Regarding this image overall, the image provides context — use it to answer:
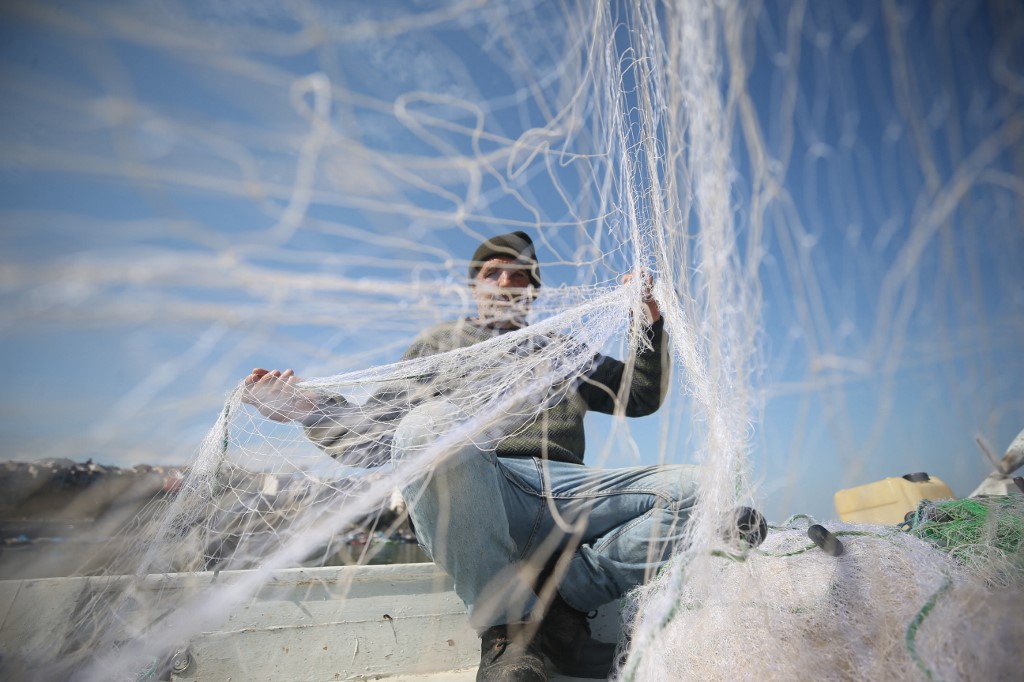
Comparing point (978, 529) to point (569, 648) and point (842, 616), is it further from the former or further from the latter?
point (569, 648)

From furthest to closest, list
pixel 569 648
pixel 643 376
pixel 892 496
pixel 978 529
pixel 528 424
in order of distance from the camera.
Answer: pixel 892 496
pixel 643 376
pixel 528 424
pixel 569 648
pixel 978 529

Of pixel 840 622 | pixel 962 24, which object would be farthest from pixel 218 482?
pixel 962 24

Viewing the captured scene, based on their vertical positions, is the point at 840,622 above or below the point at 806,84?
below

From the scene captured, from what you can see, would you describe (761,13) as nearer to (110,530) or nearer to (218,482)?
(218,482)

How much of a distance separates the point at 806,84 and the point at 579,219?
561 millimetres

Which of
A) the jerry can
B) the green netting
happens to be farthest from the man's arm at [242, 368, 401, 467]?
the jerry can

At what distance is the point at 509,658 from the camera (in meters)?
1.15

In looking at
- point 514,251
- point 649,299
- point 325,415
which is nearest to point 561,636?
point 325,415

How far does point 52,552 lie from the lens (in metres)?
1.55

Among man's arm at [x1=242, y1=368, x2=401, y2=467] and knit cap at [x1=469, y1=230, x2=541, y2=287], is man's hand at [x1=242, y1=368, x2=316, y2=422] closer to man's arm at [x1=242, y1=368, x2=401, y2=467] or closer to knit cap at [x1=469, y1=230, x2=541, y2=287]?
man's arm at [x1=242, y1=368, x2=401, y2=467]

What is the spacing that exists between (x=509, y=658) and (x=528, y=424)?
60 cm

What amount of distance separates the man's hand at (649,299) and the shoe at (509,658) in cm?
97

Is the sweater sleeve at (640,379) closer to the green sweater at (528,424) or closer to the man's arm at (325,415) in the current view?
the green sweater at (528,424)

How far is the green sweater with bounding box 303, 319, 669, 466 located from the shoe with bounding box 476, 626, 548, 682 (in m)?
0.47
